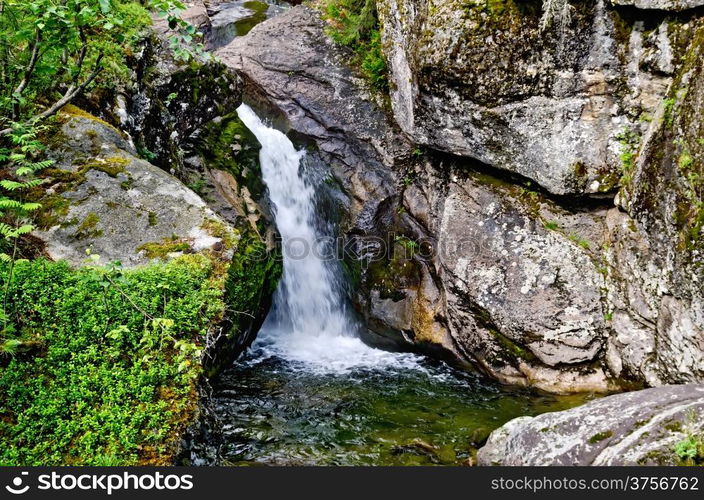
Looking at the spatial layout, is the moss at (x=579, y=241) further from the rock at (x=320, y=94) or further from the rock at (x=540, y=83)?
the rock at (x=320, y=94)

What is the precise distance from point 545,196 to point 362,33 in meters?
6.61

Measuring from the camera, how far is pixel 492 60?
7.54 meters

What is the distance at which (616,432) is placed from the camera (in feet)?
14.3

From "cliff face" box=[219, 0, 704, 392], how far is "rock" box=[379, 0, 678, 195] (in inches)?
0.8

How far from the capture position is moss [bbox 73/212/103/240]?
5582 millimetres

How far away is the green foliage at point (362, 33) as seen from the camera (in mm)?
11078

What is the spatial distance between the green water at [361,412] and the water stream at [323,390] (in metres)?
0.02

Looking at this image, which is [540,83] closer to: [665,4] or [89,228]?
[665,4]

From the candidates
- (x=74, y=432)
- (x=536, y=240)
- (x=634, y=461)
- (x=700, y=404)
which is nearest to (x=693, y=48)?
(x=536, y=240)

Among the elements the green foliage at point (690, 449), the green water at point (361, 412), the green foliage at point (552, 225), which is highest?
the green foliage at point (552, 225)

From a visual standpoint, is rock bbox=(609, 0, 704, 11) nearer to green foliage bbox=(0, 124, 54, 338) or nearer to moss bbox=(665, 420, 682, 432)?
moss bbox=(665, 420, 682, 432)

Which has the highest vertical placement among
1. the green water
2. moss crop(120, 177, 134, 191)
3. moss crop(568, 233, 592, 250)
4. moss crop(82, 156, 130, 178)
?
moss crop(82, 156, 130, 178)

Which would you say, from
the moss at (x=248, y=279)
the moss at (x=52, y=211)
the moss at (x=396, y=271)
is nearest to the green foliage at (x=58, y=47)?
the moss at (x=52, y=211)

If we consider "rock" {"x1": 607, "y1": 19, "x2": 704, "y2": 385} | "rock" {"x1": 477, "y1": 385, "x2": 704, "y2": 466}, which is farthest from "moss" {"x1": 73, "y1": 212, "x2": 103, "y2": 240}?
"rock" {"x1": 607, "y1": 19, "x2": 704, "y2": 385}
